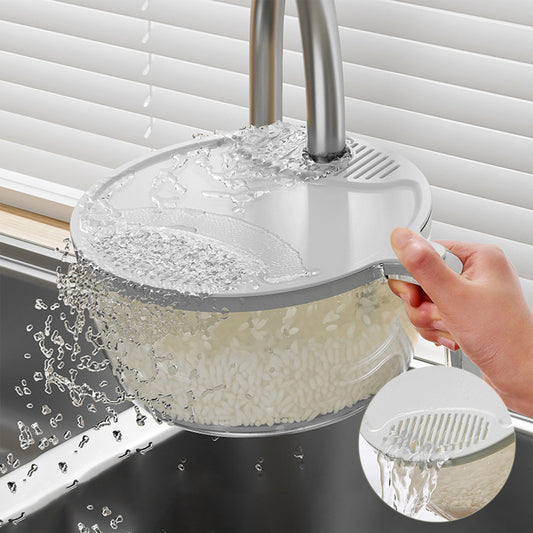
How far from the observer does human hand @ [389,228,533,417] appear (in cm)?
42

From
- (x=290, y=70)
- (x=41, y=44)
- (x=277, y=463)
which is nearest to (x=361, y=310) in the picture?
(x=277, y=463)

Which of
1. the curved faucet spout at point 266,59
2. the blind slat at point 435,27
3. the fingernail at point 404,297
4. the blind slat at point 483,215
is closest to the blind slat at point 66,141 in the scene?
the blind slat at point 435,27

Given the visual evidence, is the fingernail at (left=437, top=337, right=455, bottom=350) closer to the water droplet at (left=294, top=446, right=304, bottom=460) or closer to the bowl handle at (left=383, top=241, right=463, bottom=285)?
the bowl handle at (left=383, top=241, right=463, bottom=285)

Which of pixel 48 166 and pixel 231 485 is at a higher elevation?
pixel 48 166

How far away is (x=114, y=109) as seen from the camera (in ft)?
3.52

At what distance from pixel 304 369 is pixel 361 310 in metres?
0.04

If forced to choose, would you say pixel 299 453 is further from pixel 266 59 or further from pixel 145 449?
pixel 266 59

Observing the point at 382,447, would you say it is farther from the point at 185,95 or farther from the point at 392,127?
the point at 185,95

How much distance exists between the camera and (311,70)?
0.47m

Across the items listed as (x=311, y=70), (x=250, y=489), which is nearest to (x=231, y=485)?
(x=250, y=489)

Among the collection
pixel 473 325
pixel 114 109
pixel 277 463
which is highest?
pixel 473 325

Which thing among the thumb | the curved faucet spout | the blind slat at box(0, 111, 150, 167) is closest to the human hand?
the thumb

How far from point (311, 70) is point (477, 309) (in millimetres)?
156

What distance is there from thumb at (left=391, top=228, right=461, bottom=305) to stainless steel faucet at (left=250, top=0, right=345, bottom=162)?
95 mm
